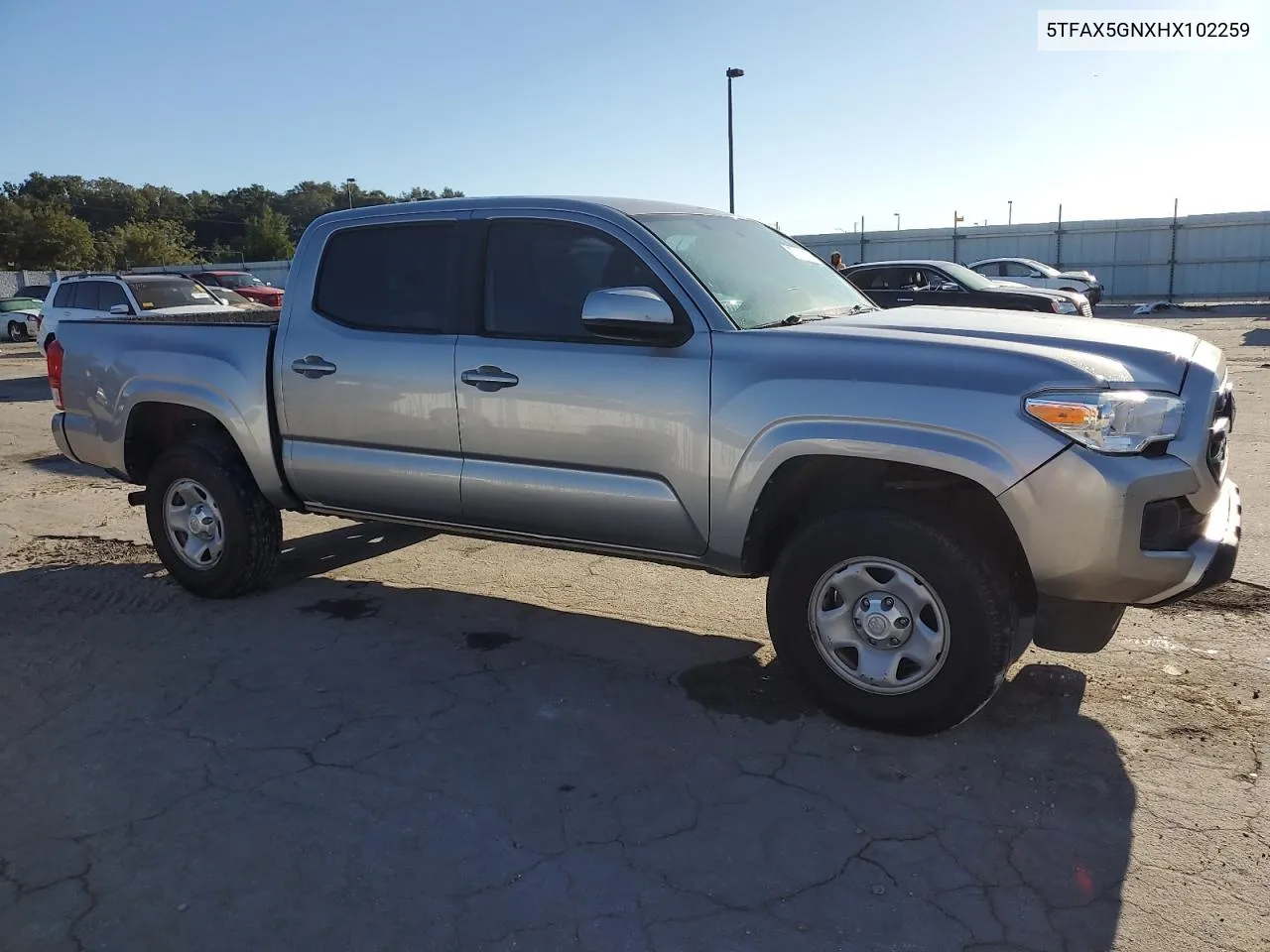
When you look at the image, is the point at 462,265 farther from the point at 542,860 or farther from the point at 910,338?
the point at 542,860

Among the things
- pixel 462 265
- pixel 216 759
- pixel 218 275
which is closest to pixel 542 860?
pixel 216 759

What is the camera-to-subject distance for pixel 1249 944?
8.04 feet

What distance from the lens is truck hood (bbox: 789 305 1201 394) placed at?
3170mm

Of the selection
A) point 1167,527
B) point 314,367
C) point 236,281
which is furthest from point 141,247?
point 1167,527

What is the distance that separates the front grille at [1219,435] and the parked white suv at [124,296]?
13.8 metres

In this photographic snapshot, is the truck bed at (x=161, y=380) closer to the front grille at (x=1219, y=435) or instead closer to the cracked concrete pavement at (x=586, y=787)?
the cracked concrete pavement at (x=586, y=787)

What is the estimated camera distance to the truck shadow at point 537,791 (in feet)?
8.68

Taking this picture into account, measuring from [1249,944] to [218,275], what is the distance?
27.6 meters

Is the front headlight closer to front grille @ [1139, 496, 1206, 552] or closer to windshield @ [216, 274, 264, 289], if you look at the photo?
front grille @ [1139, 496, 1206, 552]

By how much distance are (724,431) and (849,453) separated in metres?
0.49

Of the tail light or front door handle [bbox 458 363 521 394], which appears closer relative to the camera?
front door handle [bbox 458 363 521 394]

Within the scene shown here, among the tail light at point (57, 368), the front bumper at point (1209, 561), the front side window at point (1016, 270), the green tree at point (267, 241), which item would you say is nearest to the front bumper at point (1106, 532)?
the front bumper at point (1209, 561)

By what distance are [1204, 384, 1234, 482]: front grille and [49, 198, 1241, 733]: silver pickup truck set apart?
0.02 metres

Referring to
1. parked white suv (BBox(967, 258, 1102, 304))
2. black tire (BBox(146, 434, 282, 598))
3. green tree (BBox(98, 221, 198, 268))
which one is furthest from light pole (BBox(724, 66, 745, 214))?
green tree (BBox(98, 221, 198, 268))
